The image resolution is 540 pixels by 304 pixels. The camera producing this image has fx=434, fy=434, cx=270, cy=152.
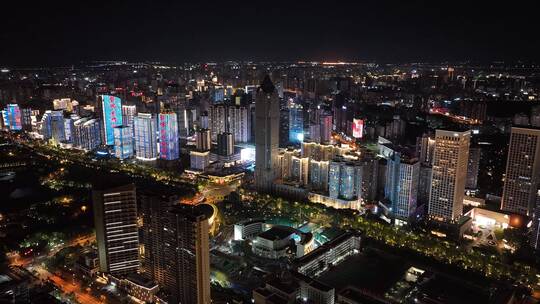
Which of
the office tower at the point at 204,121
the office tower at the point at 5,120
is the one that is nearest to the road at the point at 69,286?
the office tower at the point at 204,121

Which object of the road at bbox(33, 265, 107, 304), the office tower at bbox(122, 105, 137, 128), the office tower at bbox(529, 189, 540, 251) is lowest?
the road at bbox(33, 265, 107, 304)

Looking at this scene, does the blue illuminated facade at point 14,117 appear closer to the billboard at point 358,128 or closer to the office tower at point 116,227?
the office tower at point 116,227

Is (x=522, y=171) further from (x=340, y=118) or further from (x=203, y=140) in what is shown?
(x=203, y=140)

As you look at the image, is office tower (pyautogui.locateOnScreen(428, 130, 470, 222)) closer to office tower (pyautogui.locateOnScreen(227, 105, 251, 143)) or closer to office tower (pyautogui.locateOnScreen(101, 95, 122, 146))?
office tower (pyautogui.locateOnScreen(227, 105, 251, 143))

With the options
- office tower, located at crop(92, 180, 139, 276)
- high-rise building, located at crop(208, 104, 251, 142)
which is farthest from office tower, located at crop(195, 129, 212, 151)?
office tower, located at crop(92, 180, 139, 276)

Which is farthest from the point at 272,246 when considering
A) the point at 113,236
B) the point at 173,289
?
the point at 113,236

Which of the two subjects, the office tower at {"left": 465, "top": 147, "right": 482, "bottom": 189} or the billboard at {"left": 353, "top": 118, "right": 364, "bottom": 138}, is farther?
the billboard at {"left": 353, "top": 118, "right": 364, "bottom": 138}
